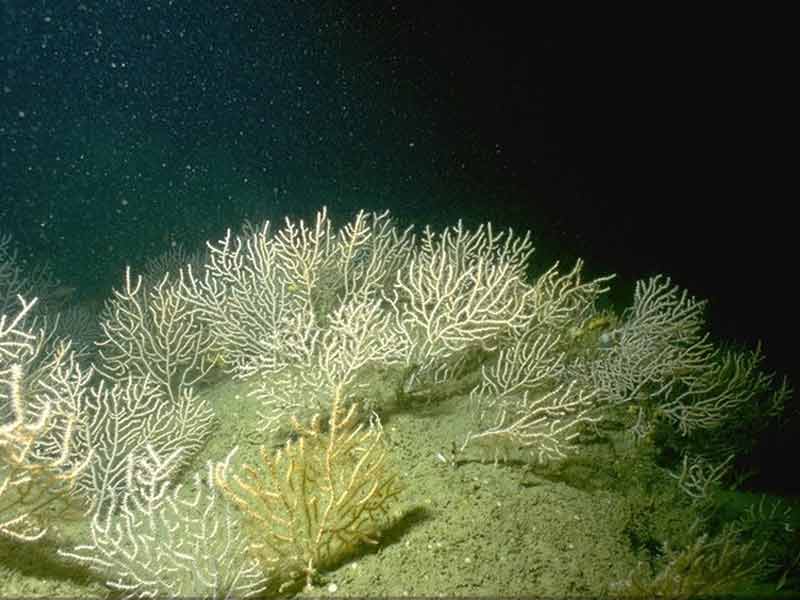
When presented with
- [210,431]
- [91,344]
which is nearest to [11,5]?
[91,344]

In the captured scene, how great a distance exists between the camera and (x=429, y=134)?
58.1m

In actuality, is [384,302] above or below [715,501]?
above

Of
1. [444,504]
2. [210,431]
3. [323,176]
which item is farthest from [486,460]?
[323,176]

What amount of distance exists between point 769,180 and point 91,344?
1632 inches

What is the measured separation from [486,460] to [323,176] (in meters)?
62.8

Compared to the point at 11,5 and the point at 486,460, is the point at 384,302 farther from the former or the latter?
the point at 11,5

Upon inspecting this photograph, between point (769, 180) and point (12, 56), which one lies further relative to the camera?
point (12, 56)

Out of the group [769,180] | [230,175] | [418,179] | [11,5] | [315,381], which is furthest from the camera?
[11,5]

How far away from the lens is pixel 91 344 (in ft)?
26.6

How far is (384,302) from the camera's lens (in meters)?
6.46

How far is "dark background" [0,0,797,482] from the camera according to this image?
23891 mm

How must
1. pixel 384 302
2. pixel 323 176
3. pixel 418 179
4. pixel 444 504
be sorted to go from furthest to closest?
pixel 323 176 → pixel 418 179 → pixel 384 302 → pixel 444 504

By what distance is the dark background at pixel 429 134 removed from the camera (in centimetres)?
2389

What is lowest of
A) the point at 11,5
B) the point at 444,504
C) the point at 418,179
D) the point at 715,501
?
the point at 715,501
